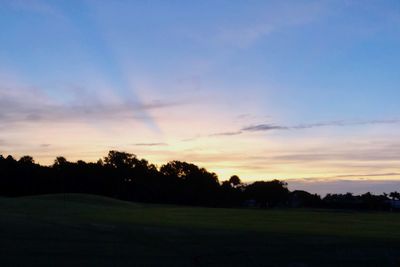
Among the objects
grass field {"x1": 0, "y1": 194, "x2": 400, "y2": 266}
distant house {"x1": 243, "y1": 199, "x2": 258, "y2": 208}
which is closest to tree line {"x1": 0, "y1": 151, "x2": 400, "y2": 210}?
distant house {"x1": 243, "y1": 199, "x2": 258, "y2": 208}

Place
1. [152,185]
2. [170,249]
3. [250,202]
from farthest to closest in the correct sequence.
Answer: [250,202] → [152,185] → [170,249]

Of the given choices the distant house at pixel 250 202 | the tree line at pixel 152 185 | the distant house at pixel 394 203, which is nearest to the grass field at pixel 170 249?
the tree line at pixel 152 185

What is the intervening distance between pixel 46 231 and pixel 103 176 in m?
103

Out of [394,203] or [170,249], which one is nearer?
[170,249]

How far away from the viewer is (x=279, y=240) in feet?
63.3

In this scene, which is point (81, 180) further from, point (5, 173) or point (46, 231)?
point (46, 231)

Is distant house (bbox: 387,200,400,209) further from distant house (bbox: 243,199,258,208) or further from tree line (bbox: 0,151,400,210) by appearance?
distant house (bbox: 243,199,258,208)

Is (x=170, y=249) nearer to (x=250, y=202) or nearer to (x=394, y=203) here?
(x=394, y=203)

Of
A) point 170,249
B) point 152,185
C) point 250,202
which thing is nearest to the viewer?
point 170,249

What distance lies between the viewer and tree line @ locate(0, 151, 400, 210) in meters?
111

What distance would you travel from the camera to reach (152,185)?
11862 cm

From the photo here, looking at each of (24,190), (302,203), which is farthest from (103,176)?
(302,203)

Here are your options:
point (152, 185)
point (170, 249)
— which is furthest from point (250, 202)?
point (170, 249)

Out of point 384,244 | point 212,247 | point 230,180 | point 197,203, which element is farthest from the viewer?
point 230,180
